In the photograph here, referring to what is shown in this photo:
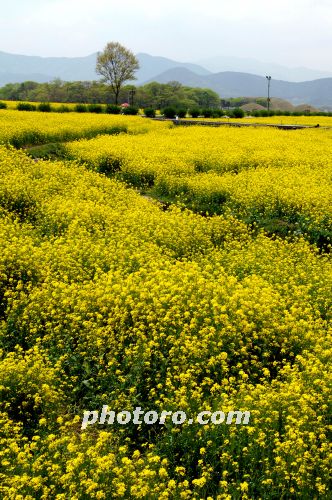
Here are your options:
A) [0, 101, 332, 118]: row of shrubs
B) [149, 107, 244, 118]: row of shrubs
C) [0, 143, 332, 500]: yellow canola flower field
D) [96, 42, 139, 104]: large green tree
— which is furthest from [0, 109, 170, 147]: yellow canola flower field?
[96, 42, 139, 104]: large green tree

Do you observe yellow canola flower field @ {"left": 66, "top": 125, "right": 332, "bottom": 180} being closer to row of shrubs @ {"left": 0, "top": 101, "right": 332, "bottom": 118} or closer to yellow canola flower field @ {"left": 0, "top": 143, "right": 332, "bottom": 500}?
yellow canola flower field @ {"left": 0, "top": 143, "right": 332, "bottom": 500}

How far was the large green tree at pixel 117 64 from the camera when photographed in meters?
78.6

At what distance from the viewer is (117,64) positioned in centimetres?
7925

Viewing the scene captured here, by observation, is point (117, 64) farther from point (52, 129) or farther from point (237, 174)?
point (237, 174)

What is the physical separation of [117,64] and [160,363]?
79.6 metres

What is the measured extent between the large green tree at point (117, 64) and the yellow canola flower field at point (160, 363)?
72.9m

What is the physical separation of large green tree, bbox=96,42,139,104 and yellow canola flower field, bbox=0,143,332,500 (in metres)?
72.9

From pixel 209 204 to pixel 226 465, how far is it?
11159mm

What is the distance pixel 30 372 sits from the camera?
5.98 meters

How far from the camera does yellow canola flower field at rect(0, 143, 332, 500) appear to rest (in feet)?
15.1

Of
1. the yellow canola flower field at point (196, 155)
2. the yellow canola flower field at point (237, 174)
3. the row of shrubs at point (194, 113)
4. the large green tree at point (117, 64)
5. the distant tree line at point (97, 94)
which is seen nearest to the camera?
the yellow canola flower field at point (237, 174)

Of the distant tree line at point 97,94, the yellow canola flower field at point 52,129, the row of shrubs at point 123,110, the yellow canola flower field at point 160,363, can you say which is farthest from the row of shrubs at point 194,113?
the distant tree line at point 97,94

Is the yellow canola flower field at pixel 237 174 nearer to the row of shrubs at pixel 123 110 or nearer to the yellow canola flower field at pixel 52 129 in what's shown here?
the yellow canola flower field at pixel 52 129

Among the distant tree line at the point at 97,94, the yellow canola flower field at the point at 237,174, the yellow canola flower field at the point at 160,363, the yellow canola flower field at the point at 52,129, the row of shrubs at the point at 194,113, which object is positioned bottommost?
the yellow canola flower field at the point at 160,363
